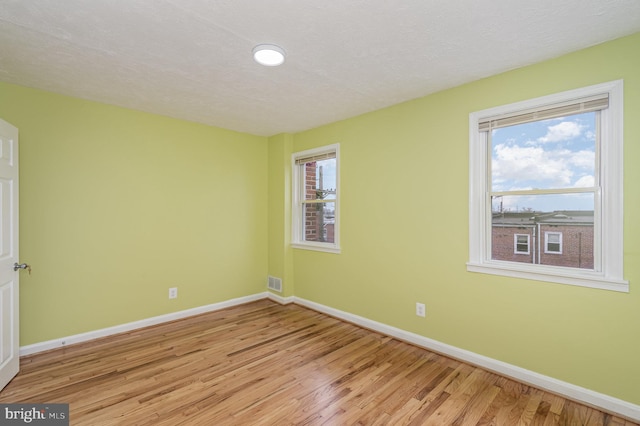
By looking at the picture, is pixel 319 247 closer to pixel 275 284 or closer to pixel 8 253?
pixel 275 284

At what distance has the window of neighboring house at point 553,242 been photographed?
2.30 metres

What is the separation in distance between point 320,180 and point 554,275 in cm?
283

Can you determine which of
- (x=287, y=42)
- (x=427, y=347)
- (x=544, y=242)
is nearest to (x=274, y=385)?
(x=427, y=347)

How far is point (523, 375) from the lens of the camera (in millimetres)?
2365

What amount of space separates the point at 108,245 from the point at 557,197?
4263 millimetres

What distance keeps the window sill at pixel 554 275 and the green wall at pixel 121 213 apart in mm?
3149

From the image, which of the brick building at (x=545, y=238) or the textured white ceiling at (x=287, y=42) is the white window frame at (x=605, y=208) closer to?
the brick building at (x=545, y=238)

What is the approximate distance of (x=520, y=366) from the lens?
2393mm

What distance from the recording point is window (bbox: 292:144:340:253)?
3.97 m

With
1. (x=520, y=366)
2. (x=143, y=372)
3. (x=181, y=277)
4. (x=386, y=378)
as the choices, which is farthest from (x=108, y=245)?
(x=520, y=366)

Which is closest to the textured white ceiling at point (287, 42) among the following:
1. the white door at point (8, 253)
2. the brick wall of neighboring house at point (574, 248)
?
the white door at point (8, 253)

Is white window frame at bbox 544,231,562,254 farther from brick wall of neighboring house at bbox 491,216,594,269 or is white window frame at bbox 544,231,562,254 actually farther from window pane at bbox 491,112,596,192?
window pane at bbox 491,112,596,192

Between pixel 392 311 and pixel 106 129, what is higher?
pixel 106 129

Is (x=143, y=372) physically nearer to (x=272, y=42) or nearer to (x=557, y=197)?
(x=272, y=42)
